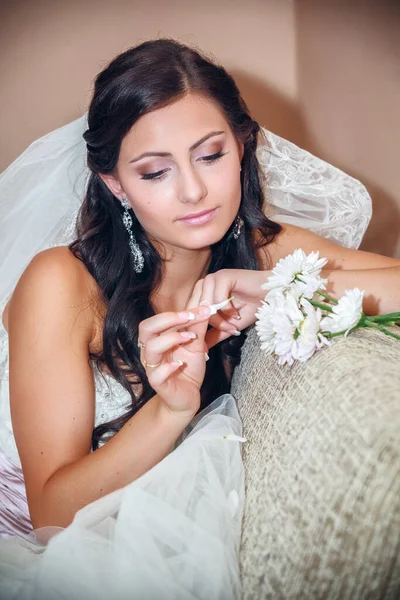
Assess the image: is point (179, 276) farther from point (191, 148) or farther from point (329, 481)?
point (329, 481)

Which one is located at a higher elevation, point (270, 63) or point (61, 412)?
point (270, 63)

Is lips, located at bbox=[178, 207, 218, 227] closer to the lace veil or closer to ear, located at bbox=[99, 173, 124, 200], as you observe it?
ear, located at bbox=[99, 173, 124, 200]

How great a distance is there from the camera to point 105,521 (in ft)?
3.30

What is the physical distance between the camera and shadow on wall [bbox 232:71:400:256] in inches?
90.8

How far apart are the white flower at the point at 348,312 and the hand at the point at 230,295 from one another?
0.29m

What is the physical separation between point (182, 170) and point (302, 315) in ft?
1.42

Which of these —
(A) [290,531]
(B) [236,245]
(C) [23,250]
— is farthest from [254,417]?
(C) [23,250]

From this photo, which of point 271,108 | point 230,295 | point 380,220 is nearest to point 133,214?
point 230,295

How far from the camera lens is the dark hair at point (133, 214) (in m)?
1.34

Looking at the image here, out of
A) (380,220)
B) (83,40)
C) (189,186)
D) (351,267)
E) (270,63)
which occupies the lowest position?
(380,220)

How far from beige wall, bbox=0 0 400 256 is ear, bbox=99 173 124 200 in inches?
29.3

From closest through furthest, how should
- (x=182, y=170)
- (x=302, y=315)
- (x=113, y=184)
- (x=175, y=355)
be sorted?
(x=302, y=315)
(x=175, y=355)
(x=182, y=170)
(x=113, y=184)

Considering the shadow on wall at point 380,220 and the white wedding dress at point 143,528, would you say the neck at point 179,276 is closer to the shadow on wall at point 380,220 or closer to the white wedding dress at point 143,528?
the white wedding dress at point 143,528

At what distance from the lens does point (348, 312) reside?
105 cm
